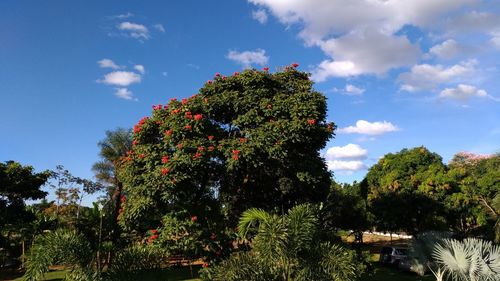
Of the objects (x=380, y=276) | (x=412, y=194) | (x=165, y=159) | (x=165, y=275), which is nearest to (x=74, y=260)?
(x=165, y=275)

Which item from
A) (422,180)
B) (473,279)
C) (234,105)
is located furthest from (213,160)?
(422,180)

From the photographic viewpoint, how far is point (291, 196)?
44.9ft

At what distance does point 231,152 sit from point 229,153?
71 mm

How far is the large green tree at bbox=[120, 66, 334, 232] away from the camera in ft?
38.9

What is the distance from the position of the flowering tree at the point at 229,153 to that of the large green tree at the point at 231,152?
28mm

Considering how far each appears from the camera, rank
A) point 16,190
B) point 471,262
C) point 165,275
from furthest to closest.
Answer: point 16,190 → point 471,262 → point 165,275

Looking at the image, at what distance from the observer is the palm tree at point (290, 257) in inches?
328

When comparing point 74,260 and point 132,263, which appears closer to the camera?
point 74,260

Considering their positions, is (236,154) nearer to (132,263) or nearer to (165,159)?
(165,159)

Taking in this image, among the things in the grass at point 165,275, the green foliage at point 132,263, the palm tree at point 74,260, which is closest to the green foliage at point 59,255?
the palm tree at point 74,260

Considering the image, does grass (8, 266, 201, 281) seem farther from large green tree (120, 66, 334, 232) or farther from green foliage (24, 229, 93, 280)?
large green tree (120, 66, 334, 232)

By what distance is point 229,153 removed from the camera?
475 inches

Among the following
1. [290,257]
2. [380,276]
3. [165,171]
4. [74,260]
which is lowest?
[380,276]

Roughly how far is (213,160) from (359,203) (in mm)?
21408
